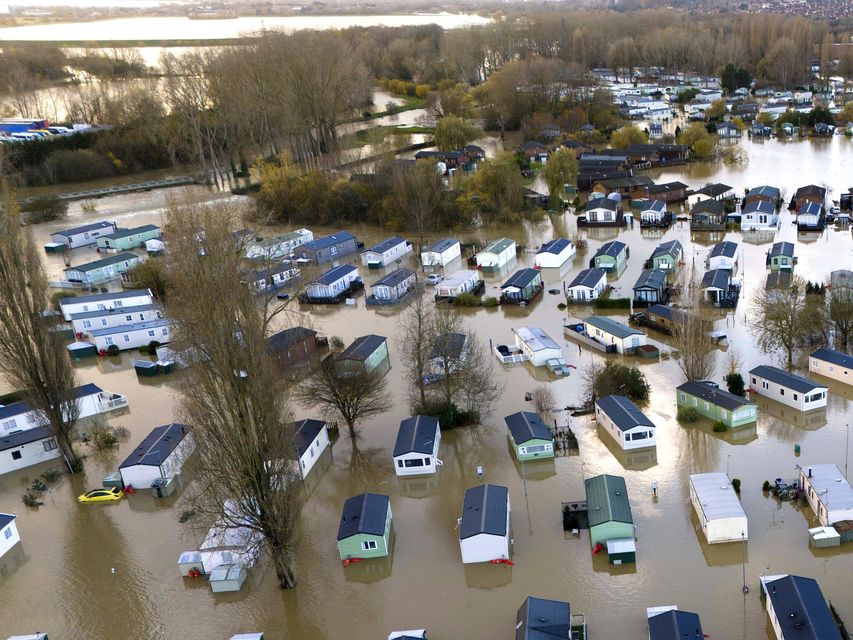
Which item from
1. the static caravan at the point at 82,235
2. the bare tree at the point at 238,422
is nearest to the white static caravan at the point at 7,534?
the bare tree at the point at 238,422

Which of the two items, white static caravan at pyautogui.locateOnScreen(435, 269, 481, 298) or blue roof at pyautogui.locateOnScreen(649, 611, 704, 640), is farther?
white static caravan at pyautogui.locateOnScreen(435, 269, 481, 298)

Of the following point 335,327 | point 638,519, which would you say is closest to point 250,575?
point 638,519

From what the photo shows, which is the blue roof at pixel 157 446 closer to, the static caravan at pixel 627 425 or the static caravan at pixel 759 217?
the static caravan at pixel 627 425

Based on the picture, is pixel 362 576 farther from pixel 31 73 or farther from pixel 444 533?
pixel 31 73

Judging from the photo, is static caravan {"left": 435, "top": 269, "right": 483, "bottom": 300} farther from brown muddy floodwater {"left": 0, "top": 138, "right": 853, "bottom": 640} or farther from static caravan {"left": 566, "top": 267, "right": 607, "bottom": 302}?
brown muddy floodwater {"left": 0, "top": 138, "right": 853, "bottom": 640}

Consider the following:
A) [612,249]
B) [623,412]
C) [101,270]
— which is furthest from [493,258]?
[101,270]

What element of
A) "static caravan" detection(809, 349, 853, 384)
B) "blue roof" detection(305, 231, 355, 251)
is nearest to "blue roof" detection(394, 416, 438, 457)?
"static caravan" detection(809, 349, 853, 384)
